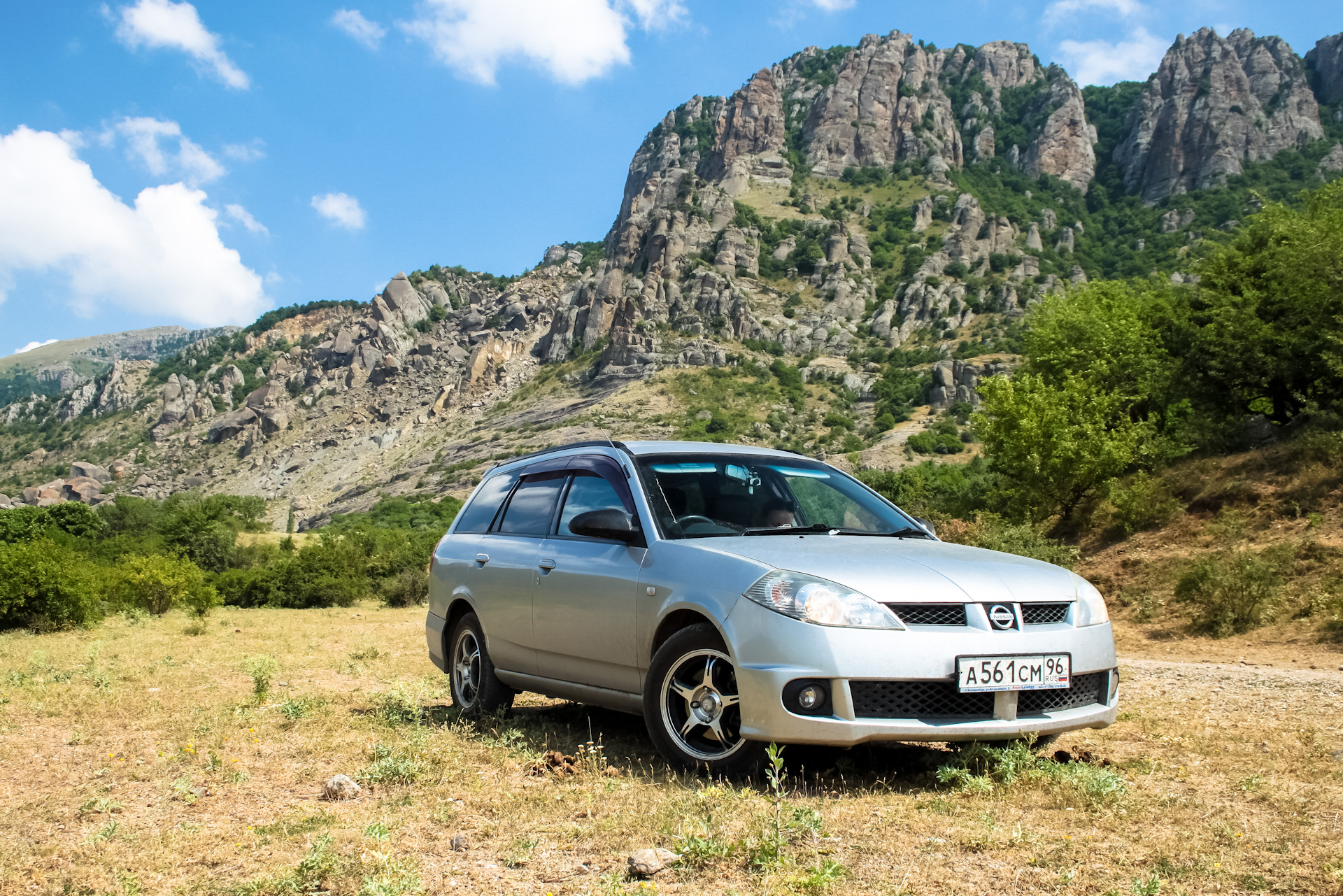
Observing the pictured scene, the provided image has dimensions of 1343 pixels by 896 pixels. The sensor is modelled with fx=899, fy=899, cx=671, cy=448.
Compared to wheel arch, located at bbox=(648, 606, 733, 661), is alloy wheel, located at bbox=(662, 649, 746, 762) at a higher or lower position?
lower

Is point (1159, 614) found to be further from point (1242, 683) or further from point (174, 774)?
point (174, 774)

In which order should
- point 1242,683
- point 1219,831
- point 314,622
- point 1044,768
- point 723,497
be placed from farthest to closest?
point 314,622, point 1242,683, point 723,497, point 1044,768, point 1219,831

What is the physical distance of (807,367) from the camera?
109250 mm

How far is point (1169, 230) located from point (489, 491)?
141444mm

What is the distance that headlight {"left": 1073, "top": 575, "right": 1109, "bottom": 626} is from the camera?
440 cm

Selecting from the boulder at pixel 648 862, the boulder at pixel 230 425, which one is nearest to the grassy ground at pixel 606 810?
the boulder at pixel 648 862

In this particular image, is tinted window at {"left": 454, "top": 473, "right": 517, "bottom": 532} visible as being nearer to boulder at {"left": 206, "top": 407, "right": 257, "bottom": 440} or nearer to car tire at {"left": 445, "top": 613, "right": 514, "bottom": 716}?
car tire at {"left": 445, "top": 613, "right": 514, "bottom": 716}

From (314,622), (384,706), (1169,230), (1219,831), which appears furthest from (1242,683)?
(1169,230)

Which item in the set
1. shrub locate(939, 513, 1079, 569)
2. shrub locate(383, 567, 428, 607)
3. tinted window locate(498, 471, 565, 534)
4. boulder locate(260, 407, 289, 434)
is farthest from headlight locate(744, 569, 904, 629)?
boulder locate(260, 407, 289, 434)

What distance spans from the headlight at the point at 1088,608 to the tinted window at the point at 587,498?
97.4 inches

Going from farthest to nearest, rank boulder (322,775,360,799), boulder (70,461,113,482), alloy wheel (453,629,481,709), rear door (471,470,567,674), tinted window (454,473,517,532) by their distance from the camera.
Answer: boulder (70,461,113,482)
tinted window (454,473,517,532)
alloy wheel (453,629,481,709)
rear door (471,470,567,674)
boulder (322,775,360,799)

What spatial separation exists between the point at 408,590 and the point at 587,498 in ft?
100

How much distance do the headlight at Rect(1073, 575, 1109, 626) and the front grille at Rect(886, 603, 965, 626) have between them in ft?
2.52

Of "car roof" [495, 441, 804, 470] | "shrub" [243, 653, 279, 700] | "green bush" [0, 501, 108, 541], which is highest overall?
"car roof" [495, 441, 804, 470]
